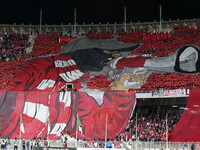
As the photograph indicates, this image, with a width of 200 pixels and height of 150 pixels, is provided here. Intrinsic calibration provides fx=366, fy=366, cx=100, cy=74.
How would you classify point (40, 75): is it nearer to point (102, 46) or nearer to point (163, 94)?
point (102, 46)

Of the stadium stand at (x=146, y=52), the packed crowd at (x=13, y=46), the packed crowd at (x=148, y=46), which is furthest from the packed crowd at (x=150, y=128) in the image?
the packed crowd at (x=13, y=46)

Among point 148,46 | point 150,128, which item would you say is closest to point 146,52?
point 148,46

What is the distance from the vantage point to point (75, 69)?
57750 mm

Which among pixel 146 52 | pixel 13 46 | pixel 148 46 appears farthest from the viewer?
pixel 13 46

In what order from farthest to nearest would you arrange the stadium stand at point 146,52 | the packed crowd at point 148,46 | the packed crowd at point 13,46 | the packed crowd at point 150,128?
the packed crowd at point 13,46, the packed crowd at point 148,46, the stadium stand at point 146,52, the packed crowd at point 150,128

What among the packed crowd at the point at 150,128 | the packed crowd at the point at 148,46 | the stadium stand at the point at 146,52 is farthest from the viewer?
the packed crowd at the point at 148,46

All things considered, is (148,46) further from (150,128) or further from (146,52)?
(150,128)

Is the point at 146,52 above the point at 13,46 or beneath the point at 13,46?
beneath

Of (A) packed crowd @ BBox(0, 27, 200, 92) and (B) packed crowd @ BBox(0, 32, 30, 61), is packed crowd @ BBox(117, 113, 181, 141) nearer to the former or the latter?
(A) packed crowd @ BBox(0, 27, 200, 92)

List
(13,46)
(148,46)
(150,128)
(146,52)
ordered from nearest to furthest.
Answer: (150,128), (146,52), (148,46), (13,46)

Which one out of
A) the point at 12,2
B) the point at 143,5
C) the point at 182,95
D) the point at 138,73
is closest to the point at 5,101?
the point at 138,73

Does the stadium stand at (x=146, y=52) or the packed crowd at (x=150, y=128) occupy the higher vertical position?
the stadium stand at (x=146, y=52)

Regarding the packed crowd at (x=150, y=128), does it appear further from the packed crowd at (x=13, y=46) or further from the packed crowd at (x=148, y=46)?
the packed crowd at (x=13, y=46)

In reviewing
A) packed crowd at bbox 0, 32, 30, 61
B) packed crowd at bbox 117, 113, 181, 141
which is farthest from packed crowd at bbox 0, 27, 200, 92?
packed crowd at bbox 117, 113, 181, 141
